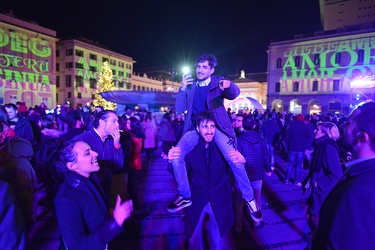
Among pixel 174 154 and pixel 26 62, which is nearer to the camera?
pixel 174 154

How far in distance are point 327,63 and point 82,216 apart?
2166 inches

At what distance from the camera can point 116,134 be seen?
148 inches

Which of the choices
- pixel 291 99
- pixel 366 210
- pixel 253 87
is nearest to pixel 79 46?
pixel 253 87

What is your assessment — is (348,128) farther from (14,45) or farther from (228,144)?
(14,45)

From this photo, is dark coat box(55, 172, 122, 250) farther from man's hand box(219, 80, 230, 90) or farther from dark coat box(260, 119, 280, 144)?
dark coat box(260, 119, 280, 144)

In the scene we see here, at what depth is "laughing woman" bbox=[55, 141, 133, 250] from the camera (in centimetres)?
195

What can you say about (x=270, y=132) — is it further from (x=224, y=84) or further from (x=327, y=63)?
(x=327, y=63)

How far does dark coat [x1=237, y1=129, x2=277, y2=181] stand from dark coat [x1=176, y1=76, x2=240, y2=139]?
5.57ft

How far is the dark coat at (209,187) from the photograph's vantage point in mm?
2877

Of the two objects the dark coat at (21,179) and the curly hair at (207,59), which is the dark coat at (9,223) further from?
the curly hair at (207,59)

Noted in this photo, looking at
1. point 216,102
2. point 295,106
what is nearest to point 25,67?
point 216,102

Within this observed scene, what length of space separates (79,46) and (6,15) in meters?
16.5

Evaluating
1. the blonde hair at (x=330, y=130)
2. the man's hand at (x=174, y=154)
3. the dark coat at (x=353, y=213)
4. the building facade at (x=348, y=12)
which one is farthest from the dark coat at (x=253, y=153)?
the building facade at (x=348, y=12)

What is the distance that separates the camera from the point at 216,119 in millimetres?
3123
